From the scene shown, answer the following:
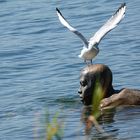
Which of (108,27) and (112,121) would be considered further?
(108,27)

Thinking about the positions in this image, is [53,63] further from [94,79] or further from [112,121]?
[112,121]

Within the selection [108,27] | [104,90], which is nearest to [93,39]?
[108,27]

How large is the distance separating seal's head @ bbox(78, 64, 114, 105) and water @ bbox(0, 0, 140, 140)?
30 cm

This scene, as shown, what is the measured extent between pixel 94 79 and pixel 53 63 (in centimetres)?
452

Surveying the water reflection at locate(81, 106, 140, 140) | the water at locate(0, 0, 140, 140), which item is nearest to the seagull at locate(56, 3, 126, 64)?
the water at locate(0, 0, 140, 140)

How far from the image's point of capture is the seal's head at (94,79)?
11.2m

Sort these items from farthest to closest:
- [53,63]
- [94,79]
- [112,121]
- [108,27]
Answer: [53,63] → [108,27] → [94,79] → [112,121]

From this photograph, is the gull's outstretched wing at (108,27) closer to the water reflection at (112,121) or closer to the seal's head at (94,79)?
the seal's head at (94,79)

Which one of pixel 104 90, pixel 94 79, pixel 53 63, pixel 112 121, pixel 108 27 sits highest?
pixel 108 27

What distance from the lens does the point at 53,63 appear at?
15.8 meters

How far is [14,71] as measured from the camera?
15.4 metres

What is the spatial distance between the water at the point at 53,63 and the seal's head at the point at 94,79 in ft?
0.99

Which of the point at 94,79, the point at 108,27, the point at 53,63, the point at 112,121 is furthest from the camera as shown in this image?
the point at 53,63

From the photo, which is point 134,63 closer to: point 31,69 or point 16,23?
point 31,69
